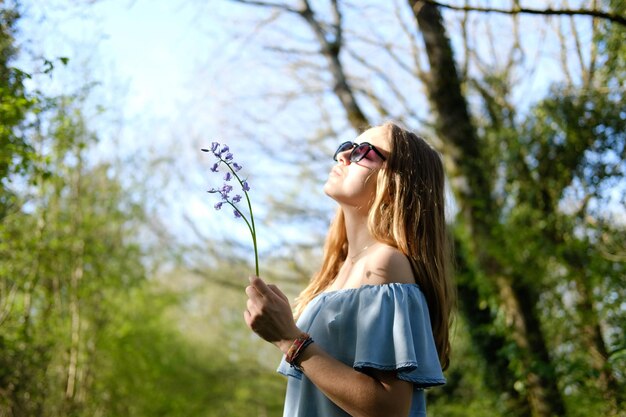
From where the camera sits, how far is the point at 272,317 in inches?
77.8

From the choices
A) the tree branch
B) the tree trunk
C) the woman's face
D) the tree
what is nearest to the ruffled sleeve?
the woman's face

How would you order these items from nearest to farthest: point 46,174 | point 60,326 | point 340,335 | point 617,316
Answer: point 340,335, point 46,174, point 617,316, point 60,326

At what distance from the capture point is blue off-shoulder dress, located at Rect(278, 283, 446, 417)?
77.5 inches

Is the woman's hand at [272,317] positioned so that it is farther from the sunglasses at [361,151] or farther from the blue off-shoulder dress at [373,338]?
the sunglasses at [361,151]

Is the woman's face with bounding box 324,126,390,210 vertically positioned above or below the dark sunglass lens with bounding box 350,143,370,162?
below

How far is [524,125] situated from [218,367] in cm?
1238

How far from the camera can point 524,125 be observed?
6523 millimetres

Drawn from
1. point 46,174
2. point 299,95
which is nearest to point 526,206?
point 46,174

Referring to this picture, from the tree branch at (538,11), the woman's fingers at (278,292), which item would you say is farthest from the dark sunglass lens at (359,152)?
the tree branch at (538,11)

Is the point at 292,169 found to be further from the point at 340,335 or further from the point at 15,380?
the point at 340,335

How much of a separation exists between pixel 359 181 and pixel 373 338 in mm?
592

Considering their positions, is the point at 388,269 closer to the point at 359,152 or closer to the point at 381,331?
the point at 381,331

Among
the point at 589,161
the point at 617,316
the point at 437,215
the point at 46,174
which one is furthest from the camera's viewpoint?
the point at 589,161

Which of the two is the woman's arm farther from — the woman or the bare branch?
the bare branch
